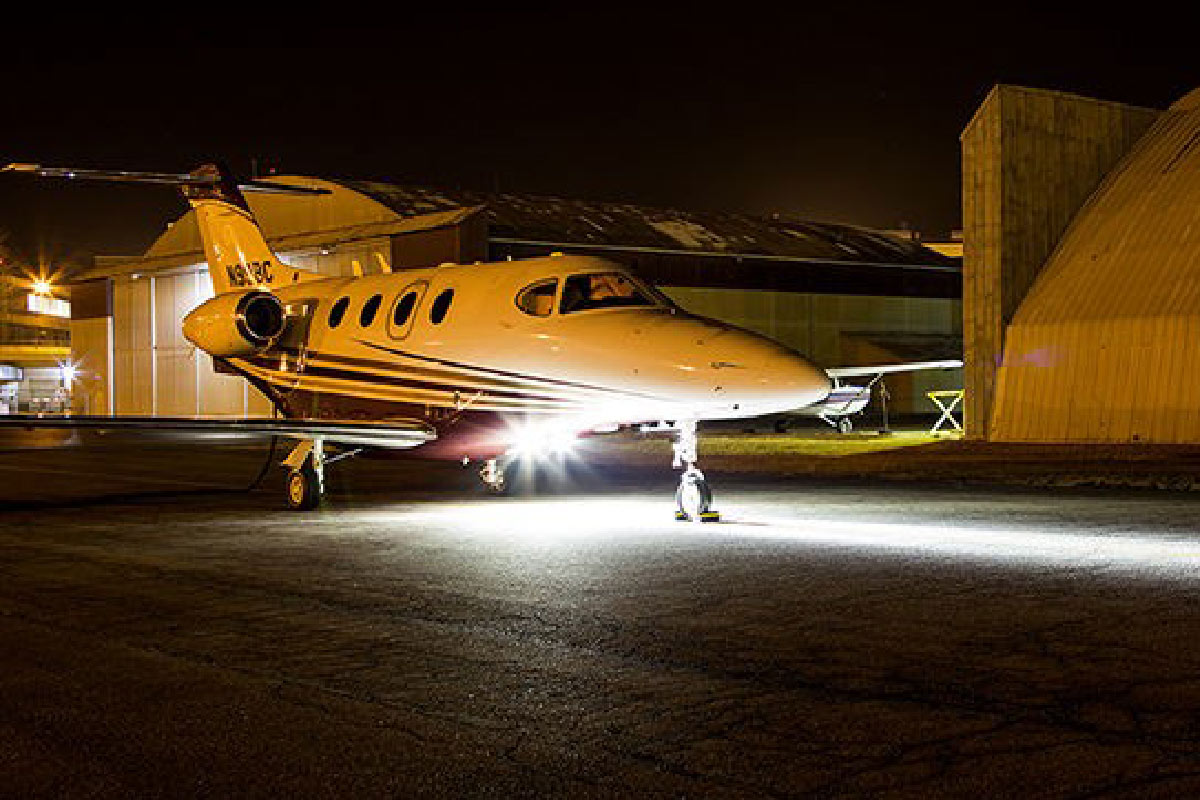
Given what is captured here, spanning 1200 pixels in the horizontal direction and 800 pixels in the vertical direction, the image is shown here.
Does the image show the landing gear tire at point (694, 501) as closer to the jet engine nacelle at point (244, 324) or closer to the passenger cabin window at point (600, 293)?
the passenger cabin window at point (600, 293)

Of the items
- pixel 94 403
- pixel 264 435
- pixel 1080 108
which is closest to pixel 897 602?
pixel 264 435

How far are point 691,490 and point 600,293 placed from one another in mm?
2811

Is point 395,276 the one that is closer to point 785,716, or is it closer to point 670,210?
point 785,716

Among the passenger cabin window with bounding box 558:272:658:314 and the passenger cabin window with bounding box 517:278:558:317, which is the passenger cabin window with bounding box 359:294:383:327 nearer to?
the passenger cabin window with bounding box 517:278:558:317

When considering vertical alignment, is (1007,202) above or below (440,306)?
above

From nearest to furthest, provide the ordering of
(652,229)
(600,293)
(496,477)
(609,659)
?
1. (609,659)
2. (600,293)
3. (496,477)
4. (652,229)

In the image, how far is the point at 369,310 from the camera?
19.9m

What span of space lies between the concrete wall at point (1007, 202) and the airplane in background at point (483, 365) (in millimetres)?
14284

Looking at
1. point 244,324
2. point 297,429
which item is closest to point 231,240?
point 244,324

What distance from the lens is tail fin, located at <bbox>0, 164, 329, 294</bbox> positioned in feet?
79.7

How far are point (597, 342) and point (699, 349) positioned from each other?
4.81ft

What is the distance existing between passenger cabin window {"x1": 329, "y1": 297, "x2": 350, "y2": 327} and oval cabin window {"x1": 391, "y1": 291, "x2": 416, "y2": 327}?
1.30m

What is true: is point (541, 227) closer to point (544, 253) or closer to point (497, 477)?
point (544, 253)

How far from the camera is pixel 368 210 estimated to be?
45.1 meters
